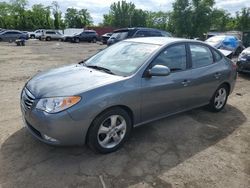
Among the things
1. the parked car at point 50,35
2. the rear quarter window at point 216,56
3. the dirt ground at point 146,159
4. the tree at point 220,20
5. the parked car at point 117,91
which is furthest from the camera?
the tree at point 220,20

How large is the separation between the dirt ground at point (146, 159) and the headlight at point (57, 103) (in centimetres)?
74

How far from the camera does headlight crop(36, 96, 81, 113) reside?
3203 mm

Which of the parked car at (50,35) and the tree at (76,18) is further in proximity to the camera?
the tree at (76,18)

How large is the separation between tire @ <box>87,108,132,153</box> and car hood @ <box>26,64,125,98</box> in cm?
43

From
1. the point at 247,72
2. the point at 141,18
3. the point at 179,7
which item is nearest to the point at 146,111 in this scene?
the point at 247,72

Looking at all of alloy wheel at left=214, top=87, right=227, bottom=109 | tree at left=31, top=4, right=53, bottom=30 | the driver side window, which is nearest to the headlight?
the driver side window

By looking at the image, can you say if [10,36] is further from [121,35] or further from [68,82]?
[68,82]

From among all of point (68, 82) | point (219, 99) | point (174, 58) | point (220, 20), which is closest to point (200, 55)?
point (174, 58)

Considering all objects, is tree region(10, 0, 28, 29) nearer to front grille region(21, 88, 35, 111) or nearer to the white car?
the white car

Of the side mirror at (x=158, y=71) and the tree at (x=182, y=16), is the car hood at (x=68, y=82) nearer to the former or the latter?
the side mirror at (x=158, y=71)

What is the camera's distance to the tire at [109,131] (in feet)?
11.3

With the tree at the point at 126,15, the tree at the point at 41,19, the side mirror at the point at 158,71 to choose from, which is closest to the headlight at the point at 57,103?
the side mirror at the point at 158,71

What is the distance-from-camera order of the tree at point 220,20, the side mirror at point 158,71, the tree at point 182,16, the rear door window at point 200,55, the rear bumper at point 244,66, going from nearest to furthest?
the side mirror at point 158,71 → the rear door window at point 200,55 → the rear bumper at point 244,66 → the tree at point 182,16 → the tree at point 220,20

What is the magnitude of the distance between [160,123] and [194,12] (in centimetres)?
4299
